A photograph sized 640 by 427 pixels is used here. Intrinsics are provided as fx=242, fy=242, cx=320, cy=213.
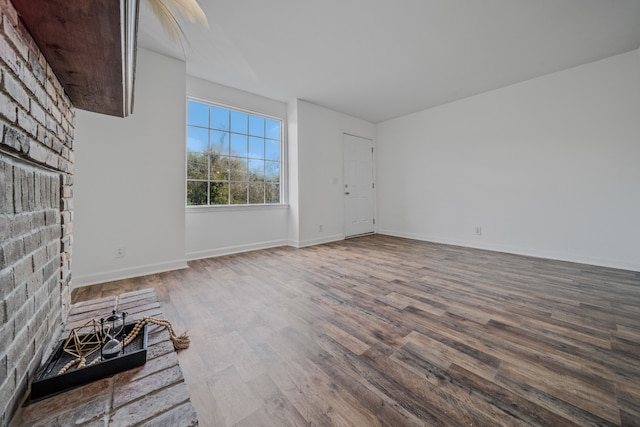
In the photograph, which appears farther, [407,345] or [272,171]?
[272,171]

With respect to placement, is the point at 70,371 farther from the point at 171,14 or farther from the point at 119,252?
the point at 119,252

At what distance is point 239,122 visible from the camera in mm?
3730

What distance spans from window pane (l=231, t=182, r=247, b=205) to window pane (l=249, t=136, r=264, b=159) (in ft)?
1.66

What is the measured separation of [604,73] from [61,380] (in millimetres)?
5154

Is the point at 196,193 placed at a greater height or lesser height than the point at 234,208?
greater

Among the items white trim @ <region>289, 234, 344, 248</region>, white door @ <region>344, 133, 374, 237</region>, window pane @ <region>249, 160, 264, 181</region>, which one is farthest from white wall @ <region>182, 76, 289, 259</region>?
white door @ <region>344, 133, 374, 237</region>

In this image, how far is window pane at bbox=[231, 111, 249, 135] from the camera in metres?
3.67

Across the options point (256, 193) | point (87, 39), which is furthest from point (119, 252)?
point (87, 39)

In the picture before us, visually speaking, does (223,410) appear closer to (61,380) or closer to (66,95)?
(61,380)

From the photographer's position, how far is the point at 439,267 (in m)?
2.89

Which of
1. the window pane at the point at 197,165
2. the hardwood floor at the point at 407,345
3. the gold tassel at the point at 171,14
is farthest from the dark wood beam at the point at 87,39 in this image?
the window pane at the point at 197,165

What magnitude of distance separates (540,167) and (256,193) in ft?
13.5

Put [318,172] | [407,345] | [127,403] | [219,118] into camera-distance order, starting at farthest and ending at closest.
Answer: [318,172] < [219,118] < [407,345] < [127,403]

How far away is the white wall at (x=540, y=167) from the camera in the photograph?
2793 millimetres
